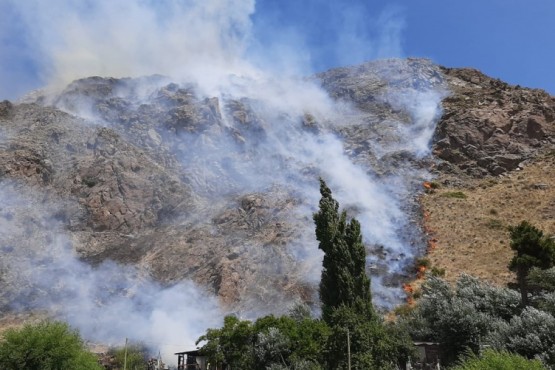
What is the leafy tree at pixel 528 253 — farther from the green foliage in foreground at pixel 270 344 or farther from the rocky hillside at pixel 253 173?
the rocky hillside at pixel 253 173

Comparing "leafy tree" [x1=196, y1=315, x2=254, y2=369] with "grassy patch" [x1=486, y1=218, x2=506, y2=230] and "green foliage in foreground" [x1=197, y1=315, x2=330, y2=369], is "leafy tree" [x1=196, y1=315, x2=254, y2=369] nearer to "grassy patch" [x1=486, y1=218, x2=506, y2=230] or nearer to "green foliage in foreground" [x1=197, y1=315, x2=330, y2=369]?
"green foliage in foreground" [x1=197, y1=315, x2=330, y2=369]

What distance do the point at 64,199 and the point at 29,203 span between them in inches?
168

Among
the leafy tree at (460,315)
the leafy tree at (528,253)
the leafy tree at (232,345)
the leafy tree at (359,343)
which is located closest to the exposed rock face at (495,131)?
the leafy tree at (528,253)

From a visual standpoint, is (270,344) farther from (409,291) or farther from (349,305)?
(409,291)


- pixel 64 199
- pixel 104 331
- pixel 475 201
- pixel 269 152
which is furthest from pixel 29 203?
pixel 475 201

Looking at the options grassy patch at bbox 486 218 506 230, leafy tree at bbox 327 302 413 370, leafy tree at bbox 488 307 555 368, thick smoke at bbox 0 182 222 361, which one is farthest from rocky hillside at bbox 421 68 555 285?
thick smoke at bbox 0 182 222 361

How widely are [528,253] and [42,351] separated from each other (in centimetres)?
2992

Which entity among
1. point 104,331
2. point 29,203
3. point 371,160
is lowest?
point 104,331

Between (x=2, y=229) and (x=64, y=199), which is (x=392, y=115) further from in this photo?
(x=2, y=229)

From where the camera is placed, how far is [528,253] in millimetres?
32188

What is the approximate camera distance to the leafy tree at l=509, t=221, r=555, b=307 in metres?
31.2

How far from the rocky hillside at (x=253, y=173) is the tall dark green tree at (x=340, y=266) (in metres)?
19.4

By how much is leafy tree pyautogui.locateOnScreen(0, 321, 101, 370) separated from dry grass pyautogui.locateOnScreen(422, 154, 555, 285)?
30.5 m

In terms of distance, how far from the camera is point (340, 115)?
92250 mm
